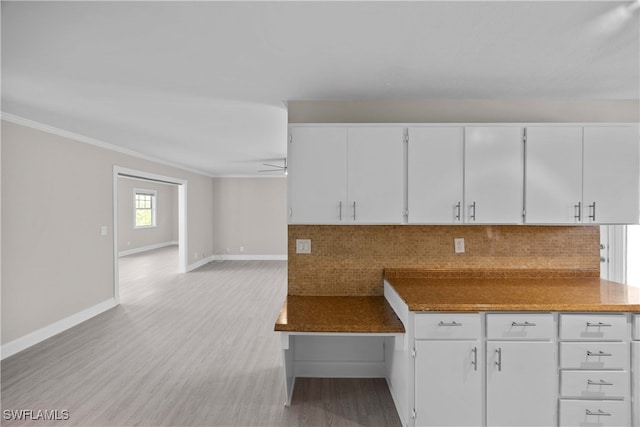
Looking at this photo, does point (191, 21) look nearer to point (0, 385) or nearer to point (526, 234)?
point (526, 234)

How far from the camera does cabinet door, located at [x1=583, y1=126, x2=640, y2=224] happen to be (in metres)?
2.48

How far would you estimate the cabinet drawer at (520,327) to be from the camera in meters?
2.03

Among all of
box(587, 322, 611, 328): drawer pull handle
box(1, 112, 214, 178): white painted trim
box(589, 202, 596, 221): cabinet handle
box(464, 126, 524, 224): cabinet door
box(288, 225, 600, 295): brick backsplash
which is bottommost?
box(587, 322, 611, 328): drawer pull handle

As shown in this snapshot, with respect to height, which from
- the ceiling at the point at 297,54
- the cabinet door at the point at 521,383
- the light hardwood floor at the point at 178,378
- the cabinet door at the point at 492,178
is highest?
the ceiling at the point at 297,54

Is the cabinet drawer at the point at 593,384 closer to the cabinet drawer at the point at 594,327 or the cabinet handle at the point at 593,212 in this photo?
the cabinet drawer at the point at 594,327

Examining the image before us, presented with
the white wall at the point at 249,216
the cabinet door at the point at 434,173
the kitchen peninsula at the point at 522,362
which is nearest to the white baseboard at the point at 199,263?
the white wall at the point at 249,216

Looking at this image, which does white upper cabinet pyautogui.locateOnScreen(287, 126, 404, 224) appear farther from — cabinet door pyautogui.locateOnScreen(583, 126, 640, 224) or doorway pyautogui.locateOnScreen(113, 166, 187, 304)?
doorway pyautogui.locateOnScreen(113, 166, 187, 304)

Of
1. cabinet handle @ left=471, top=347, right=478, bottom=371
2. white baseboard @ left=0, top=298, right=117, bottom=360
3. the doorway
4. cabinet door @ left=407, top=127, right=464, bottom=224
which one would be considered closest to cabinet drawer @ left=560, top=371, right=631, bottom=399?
cabinet handle @ left=471, top=347, right=478, bottom=371

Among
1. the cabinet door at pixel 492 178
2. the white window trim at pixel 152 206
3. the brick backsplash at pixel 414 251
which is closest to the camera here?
the cabinet door at pixel 492 178

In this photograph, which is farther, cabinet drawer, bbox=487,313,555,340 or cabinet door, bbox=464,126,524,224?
cabinet door, bbox=464,126,524,224

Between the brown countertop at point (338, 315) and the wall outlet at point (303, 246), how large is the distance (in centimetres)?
39

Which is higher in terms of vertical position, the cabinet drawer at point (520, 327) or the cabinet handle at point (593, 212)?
the cabinet handle at point (593, 212)

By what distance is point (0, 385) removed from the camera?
276cm

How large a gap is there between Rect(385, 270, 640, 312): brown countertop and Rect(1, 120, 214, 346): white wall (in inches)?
150
